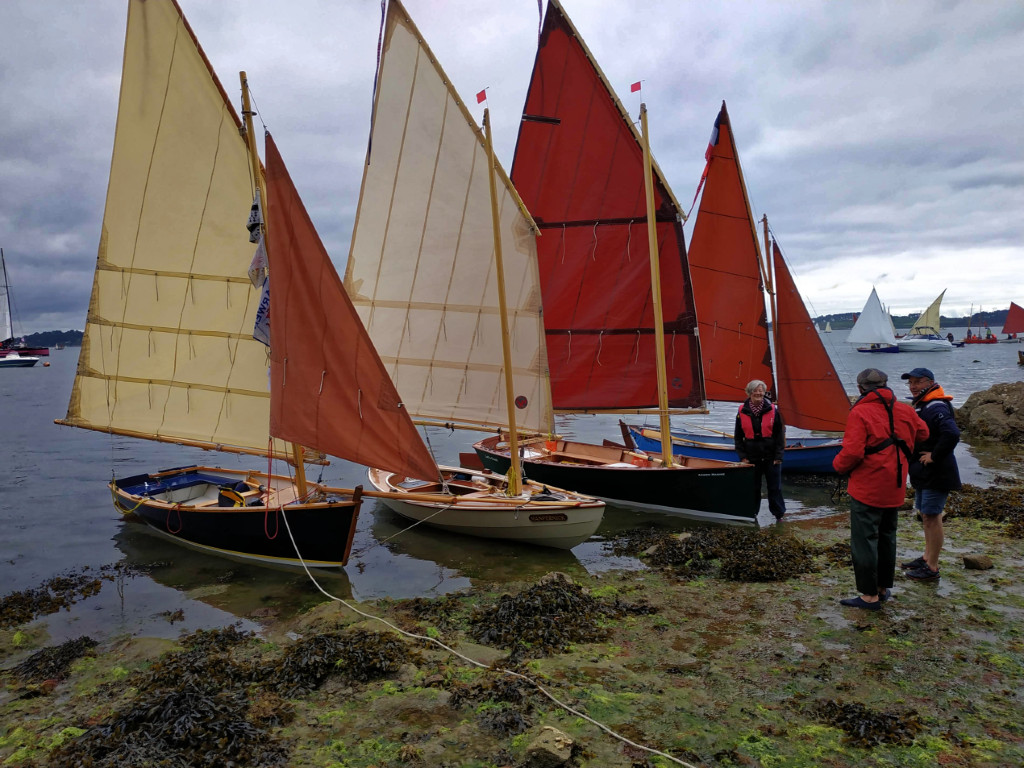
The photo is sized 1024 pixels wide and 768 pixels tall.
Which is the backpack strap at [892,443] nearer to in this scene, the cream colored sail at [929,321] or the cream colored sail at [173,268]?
the cream colored sail at [173,268]

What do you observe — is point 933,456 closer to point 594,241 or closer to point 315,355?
point 315,355

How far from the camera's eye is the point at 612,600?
29.6 feet

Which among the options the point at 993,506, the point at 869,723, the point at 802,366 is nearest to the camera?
the point at 869,723

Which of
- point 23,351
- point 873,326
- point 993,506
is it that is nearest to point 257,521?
point 993,506

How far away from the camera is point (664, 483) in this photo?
1452 centimetres

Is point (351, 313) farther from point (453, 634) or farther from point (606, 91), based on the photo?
point (606, 91)

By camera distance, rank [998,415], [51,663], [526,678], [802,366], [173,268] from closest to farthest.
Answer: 1. [526,678]
2. [51,663]
3. [173,268]
4. [802,366]
5. [998,415]

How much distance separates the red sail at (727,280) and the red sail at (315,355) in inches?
485

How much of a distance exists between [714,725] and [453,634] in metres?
3.63

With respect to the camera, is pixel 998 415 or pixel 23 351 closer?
pixel 998 415

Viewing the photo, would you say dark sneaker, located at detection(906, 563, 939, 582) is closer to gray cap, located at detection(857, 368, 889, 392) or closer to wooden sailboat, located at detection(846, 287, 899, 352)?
gray cap, located at detection(857, 368, 889, 392)

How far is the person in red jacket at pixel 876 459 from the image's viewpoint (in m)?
7.02

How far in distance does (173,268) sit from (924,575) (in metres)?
13.8

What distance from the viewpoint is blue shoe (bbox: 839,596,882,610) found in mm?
7727
